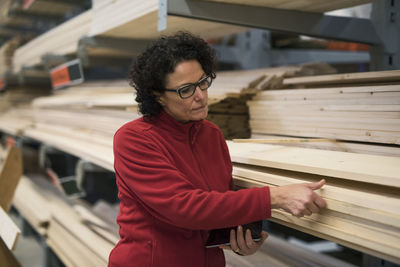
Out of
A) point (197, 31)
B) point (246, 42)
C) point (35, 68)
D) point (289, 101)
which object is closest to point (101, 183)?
point (35, 68)

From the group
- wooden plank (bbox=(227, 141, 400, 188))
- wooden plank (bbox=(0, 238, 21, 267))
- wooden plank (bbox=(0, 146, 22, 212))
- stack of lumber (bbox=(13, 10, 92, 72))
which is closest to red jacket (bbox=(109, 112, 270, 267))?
wooden plank (bbox=(227, 141, 400, 188))

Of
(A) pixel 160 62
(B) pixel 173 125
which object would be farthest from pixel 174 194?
(A) pixel 160 62

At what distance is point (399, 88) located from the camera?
4.35 ft

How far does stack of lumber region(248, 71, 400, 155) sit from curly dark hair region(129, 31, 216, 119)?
0.44 m

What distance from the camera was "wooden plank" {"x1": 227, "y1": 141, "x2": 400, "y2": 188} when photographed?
3.13 feet

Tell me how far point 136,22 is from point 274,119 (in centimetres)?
86

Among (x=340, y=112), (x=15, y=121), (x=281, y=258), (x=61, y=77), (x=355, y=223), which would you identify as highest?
(x=61, y=77)

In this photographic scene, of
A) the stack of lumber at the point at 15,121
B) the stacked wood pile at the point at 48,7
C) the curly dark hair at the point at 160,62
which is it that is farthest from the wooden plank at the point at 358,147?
the stacked wood pile at the point at 48,7

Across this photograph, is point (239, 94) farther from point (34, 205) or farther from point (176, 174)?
point (34, 205)

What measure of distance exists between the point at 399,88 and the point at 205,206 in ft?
2.55

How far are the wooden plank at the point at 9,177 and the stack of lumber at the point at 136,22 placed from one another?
1.00m

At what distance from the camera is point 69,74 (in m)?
2.49

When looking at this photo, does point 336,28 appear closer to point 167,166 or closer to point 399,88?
point 399,88

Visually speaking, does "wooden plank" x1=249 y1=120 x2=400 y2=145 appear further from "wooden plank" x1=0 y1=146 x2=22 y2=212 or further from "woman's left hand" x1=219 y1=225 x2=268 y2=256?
"wooden plank" x1=0 y1=146 x2=22 y2=212
